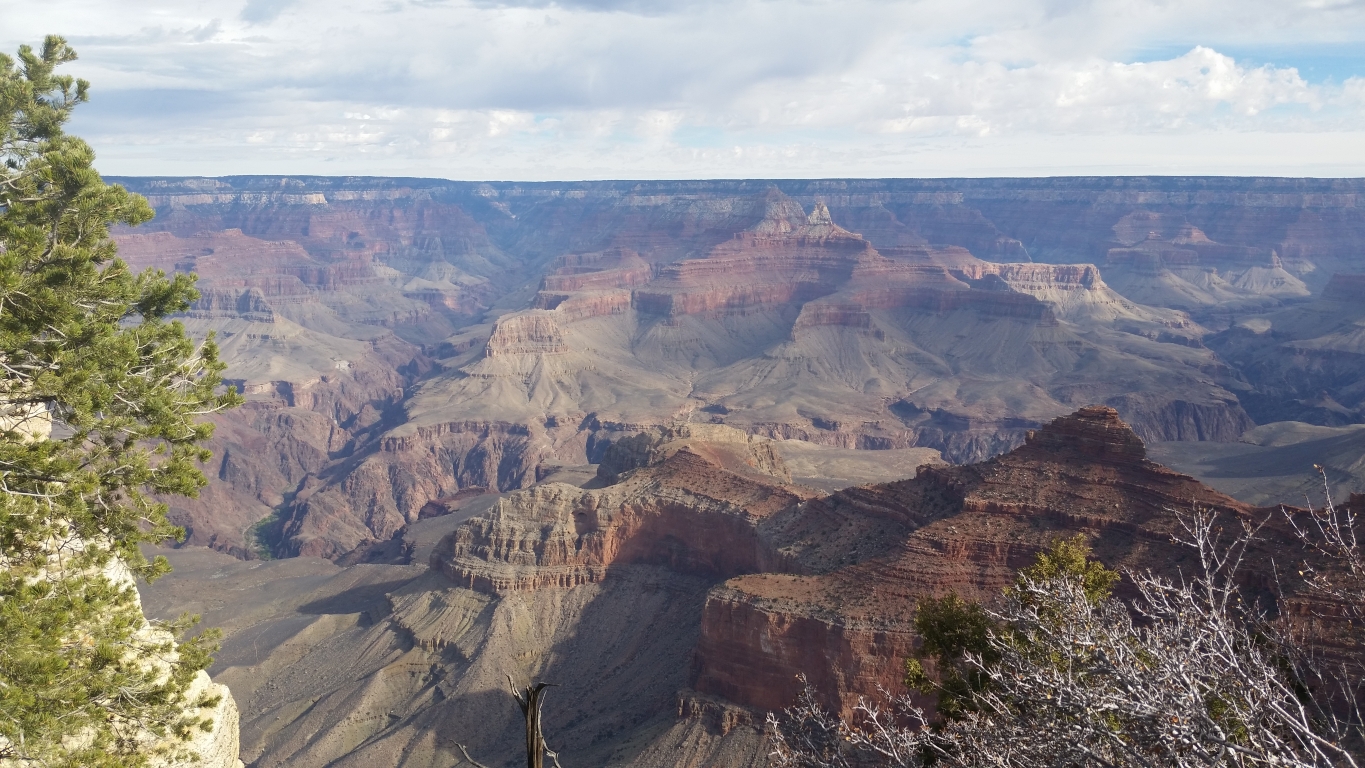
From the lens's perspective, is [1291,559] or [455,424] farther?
[455,424]

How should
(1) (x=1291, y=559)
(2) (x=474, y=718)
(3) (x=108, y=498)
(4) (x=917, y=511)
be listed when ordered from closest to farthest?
(3) (x=108, y=498) → (1) (x=1291, y=559) → (4) (x=917, y=511) → (2) (x=474, y=718)

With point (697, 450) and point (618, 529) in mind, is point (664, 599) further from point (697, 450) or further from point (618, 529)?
point (697, 450)

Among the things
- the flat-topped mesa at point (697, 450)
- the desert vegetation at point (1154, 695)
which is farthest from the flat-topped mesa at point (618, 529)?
the desert vegetation at point (1154, 695)

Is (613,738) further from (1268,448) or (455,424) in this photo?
(455,424)

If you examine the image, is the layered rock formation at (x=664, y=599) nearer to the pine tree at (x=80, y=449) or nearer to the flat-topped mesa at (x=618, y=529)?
the flat-topped mesa at (x=618, y=529)

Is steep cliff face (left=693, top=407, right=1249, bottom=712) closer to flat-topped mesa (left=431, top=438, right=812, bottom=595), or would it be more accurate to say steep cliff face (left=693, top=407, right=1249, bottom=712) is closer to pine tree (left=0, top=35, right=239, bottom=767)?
flat-topped mesa (left=431, top=438, right=812, bottom=595)

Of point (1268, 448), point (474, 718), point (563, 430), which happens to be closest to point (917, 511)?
point (474, 718)
